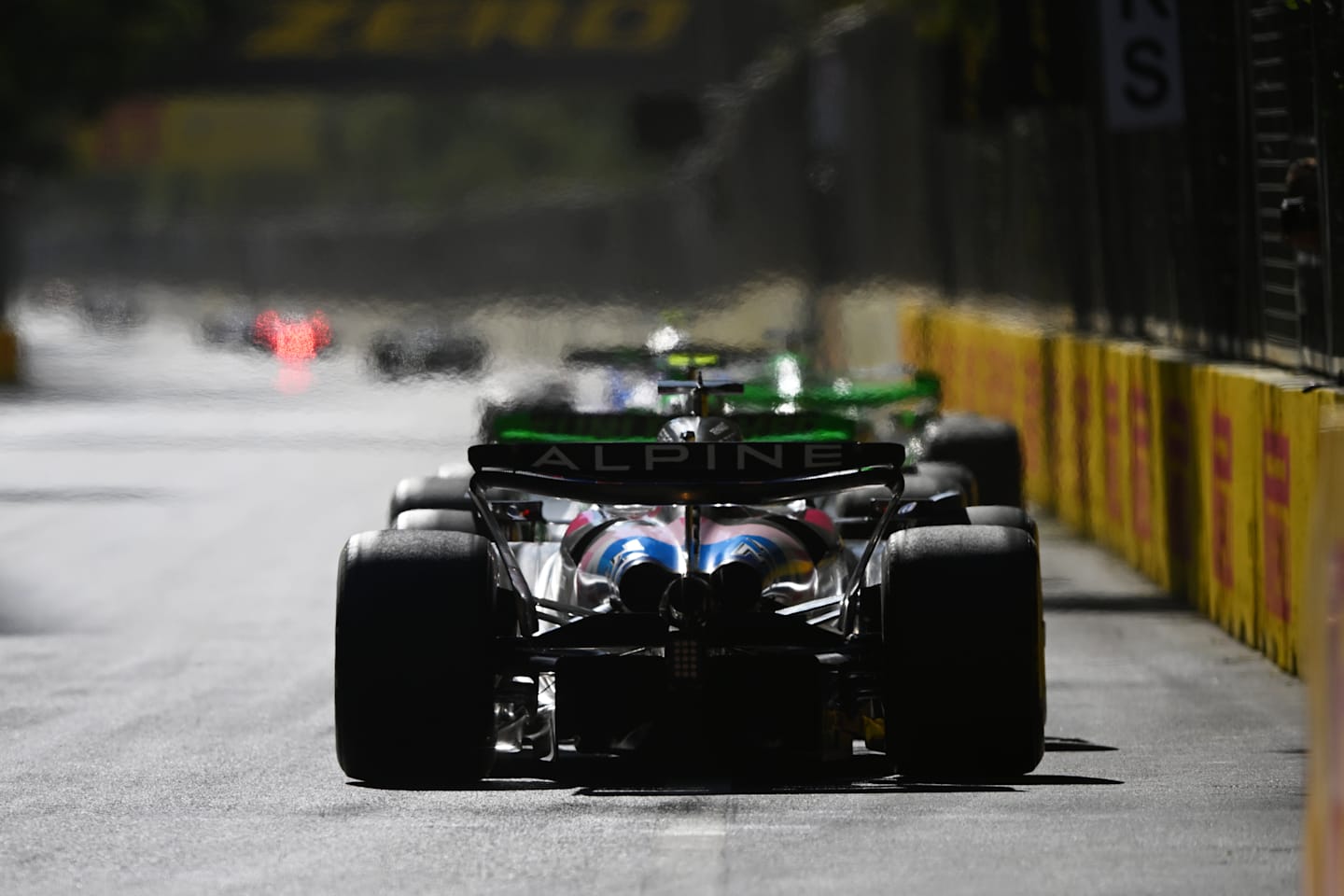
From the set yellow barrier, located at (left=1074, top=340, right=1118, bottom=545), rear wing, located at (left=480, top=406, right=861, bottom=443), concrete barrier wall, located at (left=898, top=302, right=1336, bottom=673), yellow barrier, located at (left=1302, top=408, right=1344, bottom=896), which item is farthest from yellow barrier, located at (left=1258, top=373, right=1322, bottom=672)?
yellow barrier, located at (left=1302, top=408, right=1344, bottom=896)

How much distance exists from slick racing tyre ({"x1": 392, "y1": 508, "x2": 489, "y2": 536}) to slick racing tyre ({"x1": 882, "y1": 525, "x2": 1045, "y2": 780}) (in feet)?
7.90

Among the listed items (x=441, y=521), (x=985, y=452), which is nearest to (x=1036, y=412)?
(x=985, y=452)

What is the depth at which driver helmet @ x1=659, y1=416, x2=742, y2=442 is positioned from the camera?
10.4m

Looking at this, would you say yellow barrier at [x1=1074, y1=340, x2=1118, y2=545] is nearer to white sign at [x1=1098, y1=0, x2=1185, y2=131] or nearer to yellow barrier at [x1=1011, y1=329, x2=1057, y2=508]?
yellow barrier at [x1=1011, y1=329, x2=1057, y2=508]

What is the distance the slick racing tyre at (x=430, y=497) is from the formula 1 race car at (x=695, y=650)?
77.1 inches

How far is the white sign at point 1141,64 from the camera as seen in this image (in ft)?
53.9

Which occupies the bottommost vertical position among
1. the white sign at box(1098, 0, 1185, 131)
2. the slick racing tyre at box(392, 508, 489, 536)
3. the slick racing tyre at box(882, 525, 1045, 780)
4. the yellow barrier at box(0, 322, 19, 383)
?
the yellow barrier at box(0, 322, 19, 383)

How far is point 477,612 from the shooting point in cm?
869

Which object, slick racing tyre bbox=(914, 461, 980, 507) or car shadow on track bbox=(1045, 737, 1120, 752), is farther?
slick racing tyre bbox=(914, 461, 980, 507)

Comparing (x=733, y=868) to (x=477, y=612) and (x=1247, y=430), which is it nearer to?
(x=477, y=612)

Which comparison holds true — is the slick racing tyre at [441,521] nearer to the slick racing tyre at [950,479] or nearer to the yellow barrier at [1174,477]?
the slick racing tyre at [950,479]

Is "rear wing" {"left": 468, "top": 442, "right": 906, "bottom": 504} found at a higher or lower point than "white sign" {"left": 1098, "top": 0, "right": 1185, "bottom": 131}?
lower

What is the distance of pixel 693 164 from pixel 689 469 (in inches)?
2511

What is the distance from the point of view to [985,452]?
17266mm
